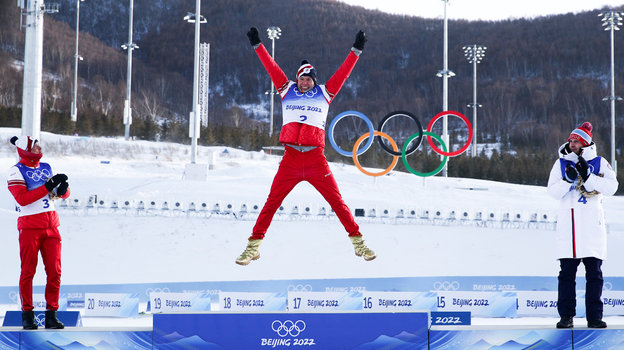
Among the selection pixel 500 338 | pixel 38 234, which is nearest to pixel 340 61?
pixel 38 234

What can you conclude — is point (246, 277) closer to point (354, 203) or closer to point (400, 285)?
point (400, 285)

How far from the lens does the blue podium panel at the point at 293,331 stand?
493 cm

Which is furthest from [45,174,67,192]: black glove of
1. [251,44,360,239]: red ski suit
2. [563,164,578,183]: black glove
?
[563,164,578,183]: black glove

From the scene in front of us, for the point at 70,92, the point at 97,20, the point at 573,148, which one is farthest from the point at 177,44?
the point at 573,148

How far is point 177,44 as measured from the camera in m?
72.6

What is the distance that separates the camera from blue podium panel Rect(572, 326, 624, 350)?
489 centimetres

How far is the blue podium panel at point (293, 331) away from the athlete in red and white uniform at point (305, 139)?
1.74 metres

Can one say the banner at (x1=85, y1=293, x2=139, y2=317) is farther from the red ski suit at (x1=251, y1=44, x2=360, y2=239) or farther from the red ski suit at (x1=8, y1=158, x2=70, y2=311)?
the red ski suit at (x1=8, y1=158, x2=70, y2=311)

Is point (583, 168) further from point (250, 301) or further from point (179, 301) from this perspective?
point (179, 301)

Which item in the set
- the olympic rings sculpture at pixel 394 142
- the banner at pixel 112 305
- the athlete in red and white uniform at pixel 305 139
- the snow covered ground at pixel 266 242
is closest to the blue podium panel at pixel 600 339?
the athlete in red and white uniform at pixel 305 139

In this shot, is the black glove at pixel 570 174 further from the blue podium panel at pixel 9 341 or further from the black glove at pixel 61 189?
the blue podium panel at pixel 9 341

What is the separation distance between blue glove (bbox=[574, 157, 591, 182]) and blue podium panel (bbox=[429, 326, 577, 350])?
4.11ft

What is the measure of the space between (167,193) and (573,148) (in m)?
11.2

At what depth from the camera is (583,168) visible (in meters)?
5.30
